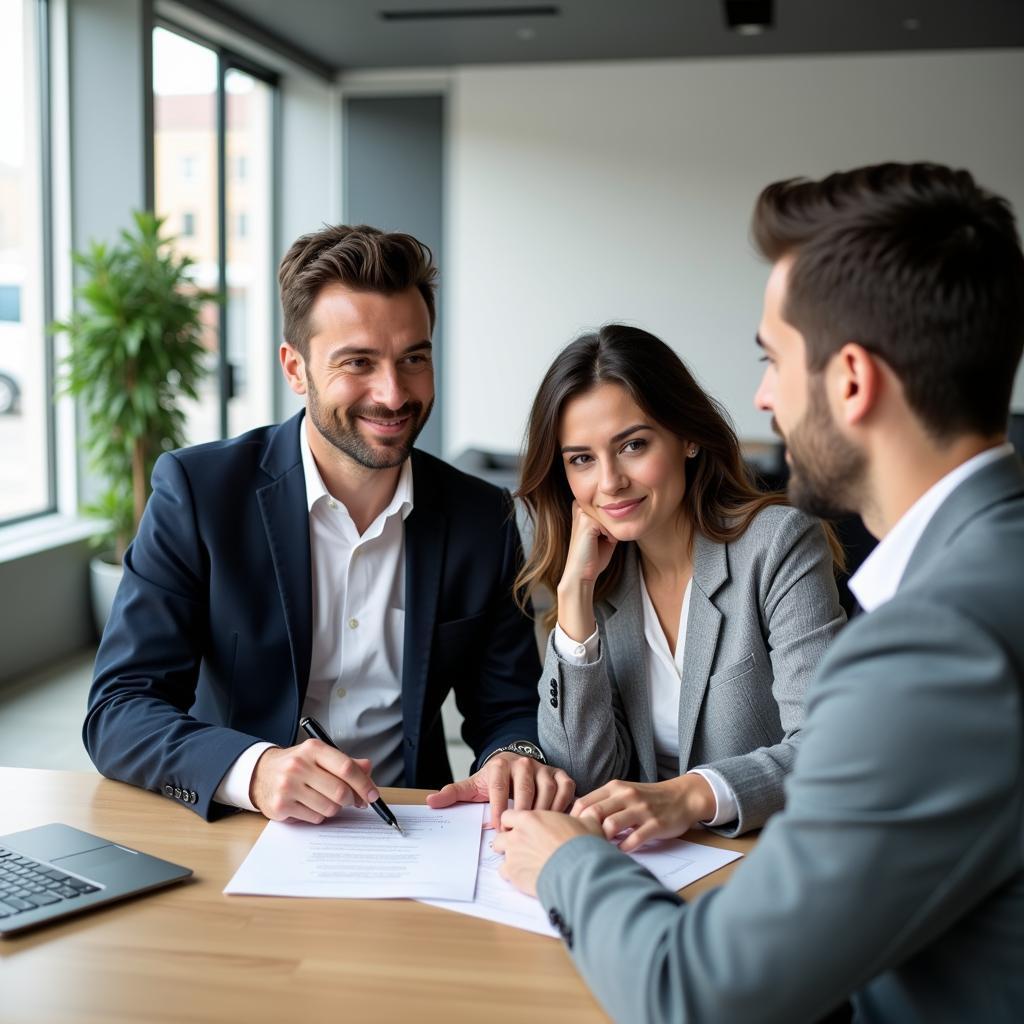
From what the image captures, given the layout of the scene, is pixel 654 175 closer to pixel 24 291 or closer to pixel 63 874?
pixel 24 291

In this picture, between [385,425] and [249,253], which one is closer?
[385,425]


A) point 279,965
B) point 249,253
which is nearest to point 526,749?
point 279,965

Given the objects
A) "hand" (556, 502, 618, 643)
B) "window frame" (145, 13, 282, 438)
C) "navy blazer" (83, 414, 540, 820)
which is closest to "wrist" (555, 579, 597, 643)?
"hand" (556, 502, 618, 643)

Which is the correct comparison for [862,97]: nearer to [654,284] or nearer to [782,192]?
[654,284]

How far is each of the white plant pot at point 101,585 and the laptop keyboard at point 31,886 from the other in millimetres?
4049

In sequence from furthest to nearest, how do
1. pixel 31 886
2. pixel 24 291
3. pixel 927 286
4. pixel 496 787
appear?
1. pixel 24 291
2. pixel 496 787
3. pixel 31 886
4. pixel 927 286

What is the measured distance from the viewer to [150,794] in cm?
164

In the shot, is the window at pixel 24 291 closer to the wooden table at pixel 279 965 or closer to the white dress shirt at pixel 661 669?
the white dress shirt at pixel 661 669

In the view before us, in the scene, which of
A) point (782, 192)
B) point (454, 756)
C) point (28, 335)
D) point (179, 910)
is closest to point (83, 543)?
point (28, 335)

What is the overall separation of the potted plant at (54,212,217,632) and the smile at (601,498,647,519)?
136 inches

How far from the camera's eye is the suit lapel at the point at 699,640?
190cm

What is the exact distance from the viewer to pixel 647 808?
1465 millimetres

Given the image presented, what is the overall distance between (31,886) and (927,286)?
1.15 metres

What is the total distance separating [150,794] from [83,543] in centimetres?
399
